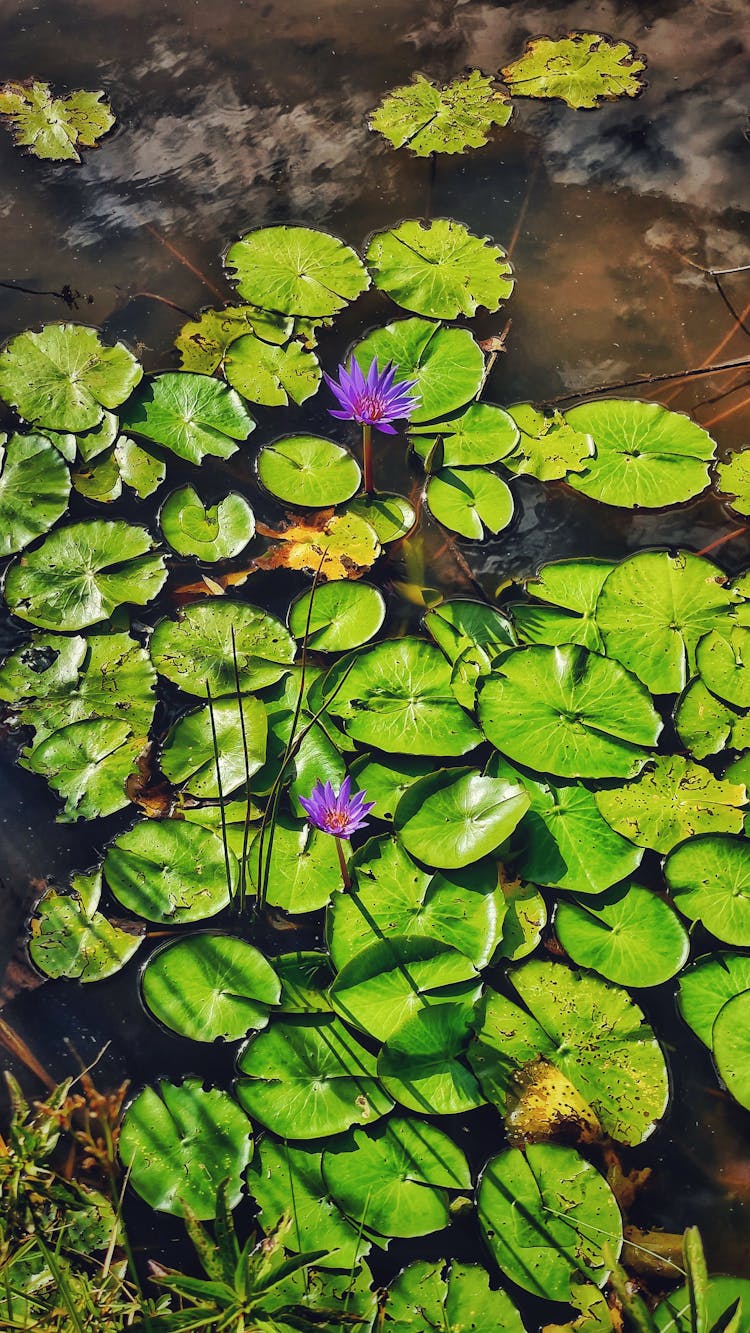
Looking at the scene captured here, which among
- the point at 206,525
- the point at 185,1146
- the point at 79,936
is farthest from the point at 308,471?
the point at 185,1146

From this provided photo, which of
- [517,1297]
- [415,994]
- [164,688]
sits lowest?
[517,1297]

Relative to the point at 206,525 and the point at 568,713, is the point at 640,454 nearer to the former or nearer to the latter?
the point at 568,713

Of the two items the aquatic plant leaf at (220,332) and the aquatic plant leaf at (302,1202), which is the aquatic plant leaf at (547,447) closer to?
the aquatic plant leaf at (220,332)

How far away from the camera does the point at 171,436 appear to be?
3330mm

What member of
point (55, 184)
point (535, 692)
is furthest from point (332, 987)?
point (55, 184)

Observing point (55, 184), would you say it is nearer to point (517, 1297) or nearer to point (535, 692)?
point (535, 692)

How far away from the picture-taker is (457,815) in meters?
2.58

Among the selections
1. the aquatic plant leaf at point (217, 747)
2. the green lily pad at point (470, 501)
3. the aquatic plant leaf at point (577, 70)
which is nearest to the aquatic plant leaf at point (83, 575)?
the aquatic plant leaf at point (217, 747)

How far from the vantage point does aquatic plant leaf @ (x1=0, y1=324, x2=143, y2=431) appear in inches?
132

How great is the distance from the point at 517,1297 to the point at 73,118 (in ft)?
15.2

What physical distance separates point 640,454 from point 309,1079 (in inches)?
88.8

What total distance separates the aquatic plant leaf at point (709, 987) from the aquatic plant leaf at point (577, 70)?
12.1 feet

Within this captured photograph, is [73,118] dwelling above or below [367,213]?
above

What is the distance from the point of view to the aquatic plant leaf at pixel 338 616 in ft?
9.66
